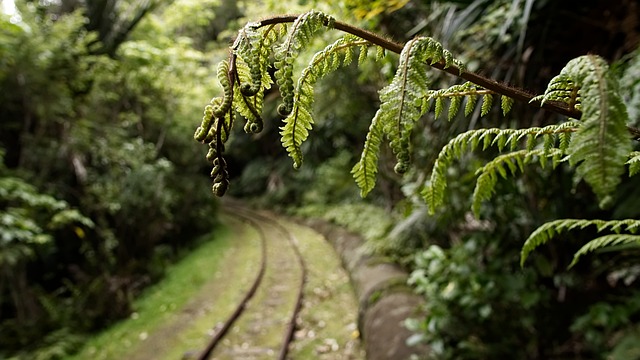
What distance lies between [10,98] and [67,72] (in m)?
1.09

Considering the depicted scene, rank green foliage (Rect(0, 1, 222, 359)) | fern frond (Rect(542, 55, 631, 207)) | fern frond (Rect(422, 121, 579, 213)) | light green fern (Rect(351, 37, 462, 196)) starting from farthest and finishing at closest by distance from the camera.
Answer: green foliage (Rect(0, 1, 222, 359)) < fern frond (Rect(422, 121, 579, 213)) < light green fern (Rect(351, 37, 462, 196)) < fern frond (Rect(542, 55, 631, 207))

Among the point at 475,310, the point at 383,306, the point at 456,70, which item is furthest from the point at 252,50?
the point at 383,306

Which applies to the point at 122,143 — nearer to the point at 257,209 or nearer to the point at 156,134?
the point at 156,134

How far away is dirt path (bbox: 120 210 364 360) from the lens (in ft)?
19.2

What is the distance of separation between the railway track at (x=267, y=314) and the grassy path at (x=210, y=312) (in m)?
0.22

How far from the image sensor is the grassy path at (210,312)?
239 inches

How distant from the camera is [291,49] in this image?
70cm

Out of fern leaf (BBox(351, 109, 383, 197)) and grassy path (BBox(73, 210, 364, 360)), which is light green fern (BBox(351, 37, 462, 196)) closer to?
fern leaf (BBox(351, 109, 383, 197))

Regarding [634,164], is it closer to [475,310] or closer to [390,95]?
[390,95]

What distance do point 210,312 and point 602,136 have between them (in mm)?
7984

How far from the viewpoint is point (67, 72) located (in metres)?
7.55

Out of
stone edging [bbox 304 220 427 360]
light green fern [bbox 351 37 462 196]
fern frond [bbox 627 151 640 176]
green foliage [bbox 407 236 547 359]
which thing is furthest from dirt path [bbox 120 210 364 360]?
light green fern [bbox 351 37 462 196]

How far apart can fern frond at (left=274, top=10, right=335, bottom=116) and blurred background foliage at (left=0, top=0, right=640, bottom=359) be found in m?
1.32

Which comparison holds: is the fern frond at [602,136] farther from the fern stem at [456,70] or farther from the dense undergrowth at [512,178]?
the fern stem at [456,70]
